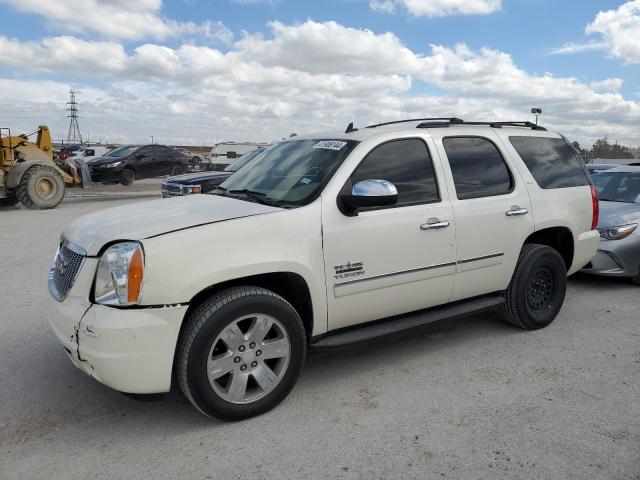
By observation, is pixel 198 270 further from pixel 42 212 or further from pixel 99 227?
pixel 42 212

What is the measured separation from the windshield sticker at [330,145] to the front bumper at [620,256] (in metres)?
3.95

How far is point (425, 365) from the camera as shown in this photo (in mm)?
4055

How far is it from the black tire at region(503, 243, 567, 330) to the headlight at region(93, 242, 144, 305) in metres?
3.10

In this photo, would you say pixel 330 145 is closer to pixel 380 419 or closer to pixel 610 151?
pixel 380 419

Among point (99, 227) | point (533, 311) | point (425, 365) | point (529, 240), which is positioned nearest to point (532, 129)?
point (529, 240)

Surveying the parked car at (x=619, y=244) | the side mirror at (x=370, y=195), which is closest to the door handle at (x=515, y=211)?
the side mirror at (x=370, y=195)

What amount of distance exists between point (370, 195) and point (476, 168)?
1.37 metres

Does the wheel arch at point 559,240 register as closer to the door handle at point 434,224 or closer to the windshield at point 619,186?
the door handle at point 434,224

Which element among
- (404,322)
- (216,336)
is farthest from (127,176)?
(216,336)

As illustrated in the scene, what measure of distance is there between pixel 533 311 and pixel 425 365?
1.34 meters

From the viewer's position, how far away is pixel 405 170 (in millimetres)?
3912

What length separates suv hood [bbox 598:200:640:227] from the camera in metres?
6.30

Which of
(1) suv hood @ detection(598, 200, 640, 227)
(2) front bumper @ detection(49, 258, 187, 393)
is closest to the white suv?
(2) front bumper @ detection(49, 258, 187, 393)

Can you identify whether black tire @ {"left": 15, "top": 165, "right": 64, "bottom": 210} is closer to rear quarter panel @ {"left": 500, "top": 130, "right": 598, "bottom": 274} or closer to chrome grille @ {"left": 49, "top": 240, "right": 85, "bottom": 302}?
chrome grille @ {"left": 49, "top": 240, "right": 85, "bottom": 302}
